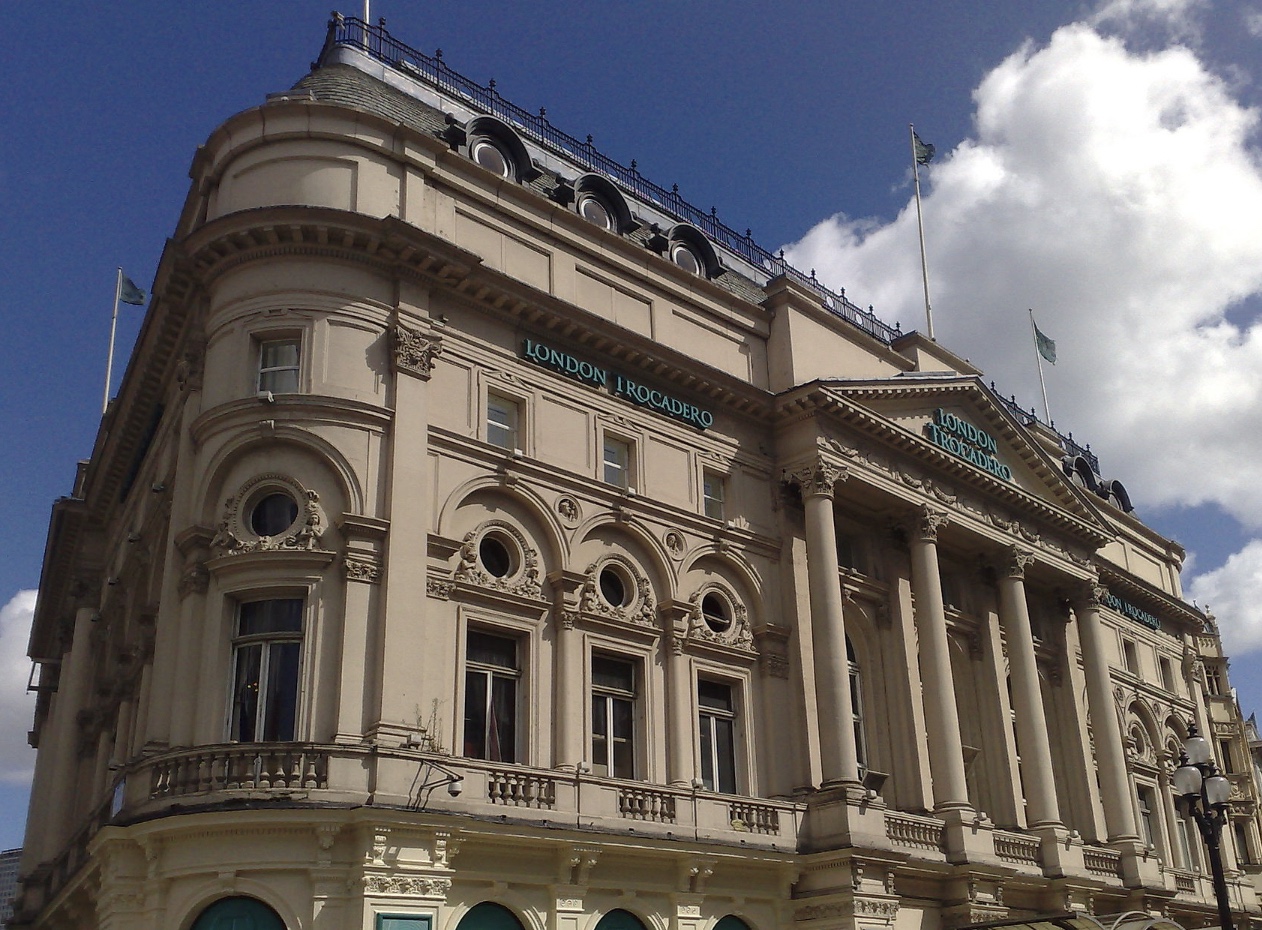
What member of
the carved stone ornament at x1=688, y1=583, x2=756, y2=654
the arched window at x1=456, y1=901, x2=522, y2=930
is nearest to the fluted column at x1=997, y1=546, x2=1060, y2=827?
the carved stone ornament at x1=688, y1=583, x2=756, y2=654

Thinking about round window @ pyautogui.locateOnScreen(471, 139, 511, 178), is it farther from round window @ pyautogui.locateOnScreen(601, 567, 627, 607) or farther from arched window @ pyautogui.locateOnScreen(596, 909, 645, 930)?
arched window @ pyautogui.locateOnScreen(596, 909, 645, 930)

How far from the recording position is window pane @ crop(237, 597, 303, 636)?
22.9 metres

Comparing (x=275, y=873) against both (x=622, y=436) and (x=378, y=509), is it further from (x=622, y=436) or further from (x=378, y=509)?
(x=622, y=436)

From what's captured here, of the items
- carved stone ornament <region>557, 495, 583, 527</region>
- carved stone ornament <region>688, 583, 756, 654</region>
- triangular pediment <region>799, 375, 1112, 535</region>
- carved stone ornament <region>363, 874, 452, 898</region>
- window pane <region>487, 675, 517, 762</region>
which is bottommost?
carved stone ornament <region>363, 874, 452, 898</region>

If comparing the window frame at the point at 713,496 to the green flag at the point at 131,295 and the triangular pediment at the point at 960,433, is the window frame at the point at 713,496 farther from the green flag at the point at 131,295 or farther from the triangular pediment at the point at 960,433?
the green flag at the point at 131,295

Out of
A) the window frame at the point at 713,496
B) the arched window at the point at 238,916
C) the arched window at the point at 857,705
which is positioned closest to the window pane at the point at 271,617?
the arched window at the point at 238,916

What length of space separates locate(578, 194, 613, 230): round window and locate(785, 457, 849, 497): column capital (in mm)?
7801

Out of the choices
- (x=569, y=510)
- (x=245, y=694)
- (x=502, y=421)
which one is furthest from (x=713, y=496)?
(x=245, y=694)

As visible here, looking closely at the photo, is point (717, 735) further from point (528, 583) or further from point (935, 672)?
point (935, 672)

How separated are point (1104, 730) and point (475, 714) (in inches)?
898

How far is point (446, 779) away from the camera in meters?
21.9

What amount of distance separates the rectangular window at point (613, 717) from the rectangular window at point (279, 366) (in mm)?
8612

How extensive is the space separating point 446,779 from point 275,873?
126 inches

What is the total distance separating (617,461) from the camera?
29016 millimetres
